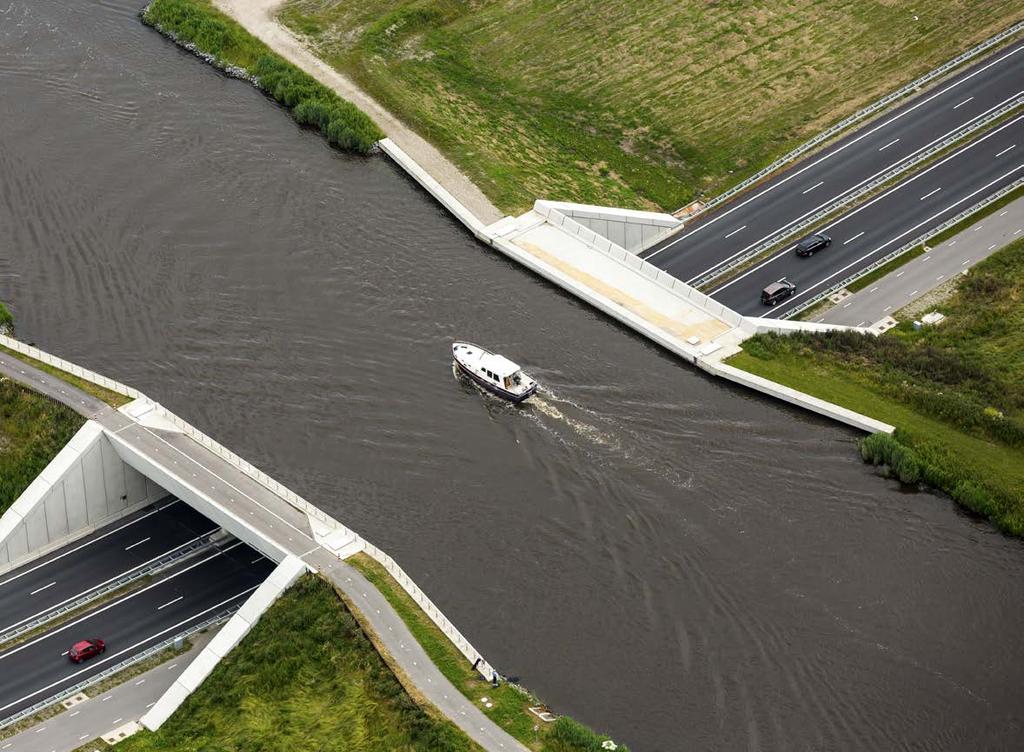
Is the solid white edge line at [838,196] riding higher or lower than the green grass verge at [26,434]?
lower

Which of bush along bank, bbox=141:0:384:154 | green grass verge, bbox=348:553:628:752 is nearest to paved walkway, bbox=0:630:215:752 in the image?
green grass verge, bbox=348:553:628:752

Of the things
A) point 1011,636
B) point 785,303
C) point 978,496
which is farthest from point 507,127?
point 1011,636

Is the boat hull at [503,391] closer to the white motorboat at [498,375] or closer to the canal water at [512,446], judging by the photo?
the white motorboat at [498,375]

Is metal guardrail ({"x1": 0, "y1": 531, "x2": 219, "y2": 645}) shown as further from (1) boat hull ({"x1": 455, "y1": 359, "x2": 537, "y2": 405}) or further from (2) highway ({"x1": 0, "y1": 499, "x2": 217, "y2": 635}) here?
(1) boat hull ({"x1": 455, "y1": 359, "x2": 537, "y2": 405})

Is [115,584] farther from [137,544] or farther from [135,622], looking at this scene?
[137,544]

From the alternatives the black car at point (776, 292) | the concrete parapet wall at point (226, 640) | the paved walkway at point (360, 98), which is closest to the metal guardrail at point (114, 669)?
the concrete parapet wall at point (226, 640)

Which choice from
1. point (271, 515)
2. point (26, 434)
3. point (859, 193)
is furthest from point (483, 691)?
point (859, 193)

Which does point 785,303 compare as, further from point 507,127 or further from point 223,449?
point 223,449
